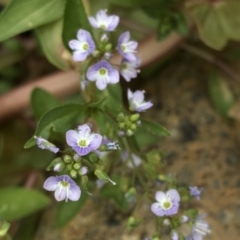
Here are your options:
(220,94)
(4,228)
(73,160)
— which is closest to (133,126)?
(73,160)

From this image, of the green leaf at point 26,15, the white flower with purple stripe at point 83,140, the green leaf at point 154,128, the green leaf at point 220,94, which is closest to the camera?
the white flower with purple stripe at point 83,140

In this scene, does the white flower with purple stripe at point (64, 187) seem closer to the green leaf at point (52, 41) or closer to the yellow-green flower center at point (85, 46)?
the yellow-green flower center at point (85, 46)

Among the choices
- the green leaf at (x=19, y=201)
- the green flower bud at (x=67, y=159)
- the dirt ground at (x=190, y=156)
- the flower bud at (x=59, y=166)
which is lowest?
the dirt ground at (x=190, y=156)

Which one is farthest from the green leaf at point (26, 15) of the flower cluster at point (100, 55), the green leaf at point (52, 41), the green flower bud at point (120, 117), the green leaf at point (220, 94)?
the green leaf at point (220, 94)

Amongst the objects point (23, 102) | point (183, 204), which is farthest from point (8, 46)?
point (183, 204)

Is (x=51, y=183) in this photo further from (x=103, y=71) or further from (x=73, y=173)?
(x=103, y=71)

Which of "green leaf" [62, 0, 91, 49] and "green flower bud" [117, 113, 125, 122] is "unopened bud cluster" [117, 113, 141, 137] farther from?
"green leaf" [62, 0, 91, 49]

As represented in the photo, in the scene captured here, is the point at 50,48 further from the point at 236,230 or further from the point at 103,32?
the point at 236,230
